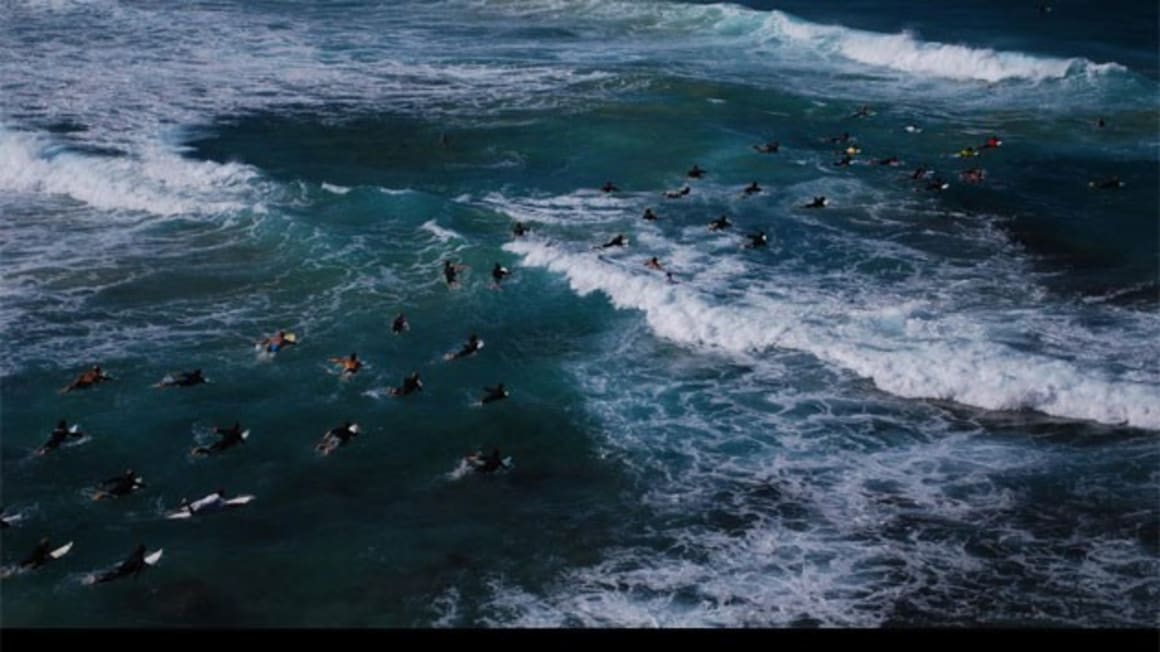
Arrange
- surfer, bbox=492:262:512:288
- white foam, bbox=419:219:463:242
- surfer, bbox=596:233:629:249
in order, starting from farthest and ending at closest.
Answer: white foam, bbox=419:219:463:242
surfer, bbox=596:233:629:249
surfer, bbox=492:262:512:288

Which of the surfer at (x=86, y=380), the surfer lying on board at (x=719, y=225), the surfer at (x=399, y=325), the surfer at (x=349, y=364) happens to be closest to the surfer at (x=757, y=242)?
the surfer lying on board at (x=719, y=225)

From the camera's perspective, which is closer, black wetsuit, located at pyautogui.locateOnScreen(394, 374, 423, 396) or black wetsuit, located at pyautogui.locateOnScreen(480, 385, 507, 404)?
black wetsuit, located at pyautogui.locateOnScreen(480, 385, 507, 404)

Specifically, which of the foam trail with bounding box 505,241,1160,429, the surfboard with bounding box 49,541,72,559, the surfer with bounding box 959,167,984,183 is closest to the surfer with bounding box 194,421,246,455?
the surfboard with bounding box 49,541,72,559

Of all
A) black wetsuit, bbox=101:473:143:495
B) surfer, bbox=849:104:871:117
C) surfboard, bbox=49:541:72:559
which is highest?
surfer, bbox=849:104:871:117

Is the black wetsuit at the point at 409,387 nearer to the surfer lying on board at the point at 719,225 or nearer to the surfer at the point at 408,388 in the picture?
the surfer at the point at 408,388

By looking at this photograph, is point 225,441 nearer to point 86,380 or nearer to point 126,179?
point 86,380

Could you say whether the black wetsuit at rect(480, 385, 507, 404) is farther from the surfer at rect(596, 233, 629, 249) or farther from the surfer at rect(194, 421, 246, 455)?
the surfer at rect(596, 233, 629, 249)
